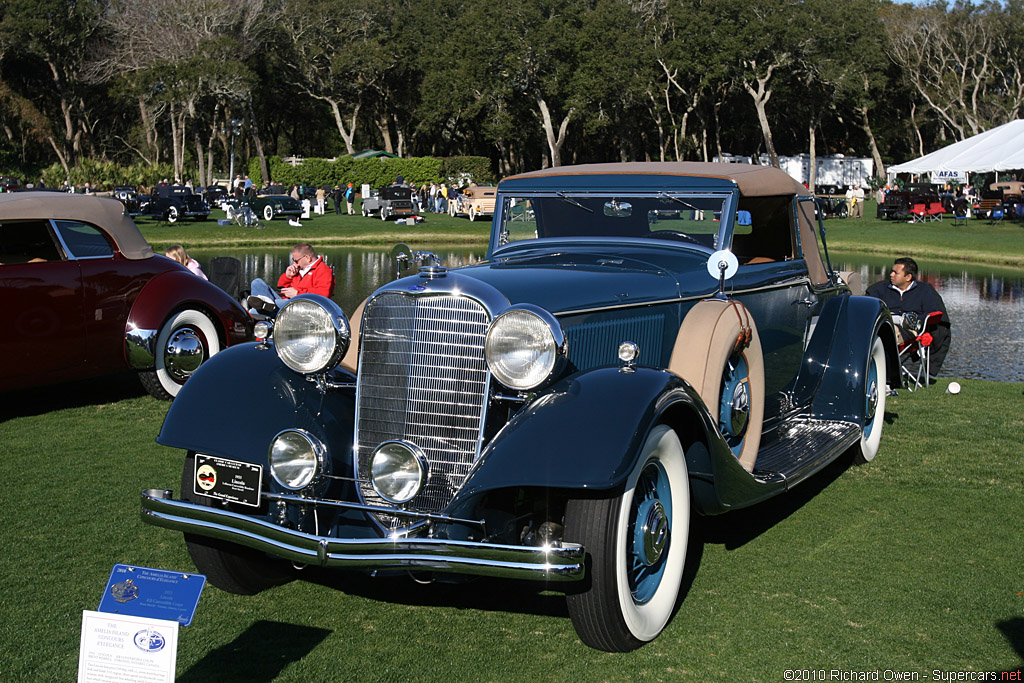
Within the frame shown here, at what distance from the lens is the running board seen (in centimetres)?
533

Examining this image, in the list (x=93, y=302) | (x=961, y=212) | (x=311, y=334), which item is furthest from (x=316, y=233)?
(x=311, y=334)

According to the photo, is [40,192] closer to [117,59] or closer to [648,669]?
[648,669]

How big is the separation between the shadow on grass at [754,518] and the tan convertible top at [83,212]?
5.48 m

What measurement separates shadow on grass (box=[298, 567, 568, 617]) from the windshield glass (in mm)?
2296

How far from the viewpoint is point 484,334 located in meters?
4.33

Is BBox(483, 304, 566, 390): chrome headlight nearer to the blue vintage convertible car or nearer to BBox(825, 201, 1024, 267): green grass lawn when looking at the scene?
the blue vintage convertible car

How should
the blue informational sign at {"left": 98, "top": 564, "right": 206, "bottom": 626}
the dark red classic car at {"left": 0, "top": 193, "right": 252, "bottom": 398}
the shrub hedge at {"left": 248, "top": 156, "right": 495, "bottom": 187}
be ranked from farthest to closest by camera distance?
1. the shrub hedge at {"left": 248, "top": 156, "right": 495, "bottom": 187}
2. the dark red classic car at {"left": 0, "top": 193, "right": 252, "bottom": 398}
3. the blue informational sign at {"left": 98, "top": 564, "right": 206, "bottom": 626}

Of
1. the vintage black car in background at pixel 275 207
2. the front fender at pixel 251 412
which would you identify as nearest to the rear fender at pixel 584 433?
the front fender at pixel 251 412

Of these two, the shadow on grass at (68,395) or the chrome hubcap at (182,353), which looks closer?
the shadow on grass at (68,395)

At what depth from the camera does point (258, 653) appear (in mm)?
4141

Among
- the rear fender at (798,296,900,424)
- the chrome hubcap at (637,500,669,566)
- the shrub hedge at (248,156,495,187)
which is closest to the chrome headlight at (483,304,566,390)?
the chrome hubcap at (637,500,669,566)

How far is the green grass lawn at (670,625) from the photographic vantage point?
4.06 m

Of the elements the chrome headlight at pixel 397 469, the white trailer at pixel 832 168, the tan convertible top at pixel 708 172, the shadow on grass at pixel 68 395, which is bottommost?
the shadow on grass at pixel 68 395

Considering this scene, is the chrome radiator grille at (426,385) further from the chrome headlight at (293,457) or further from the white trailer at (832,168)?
the white trailer at (832,168)
